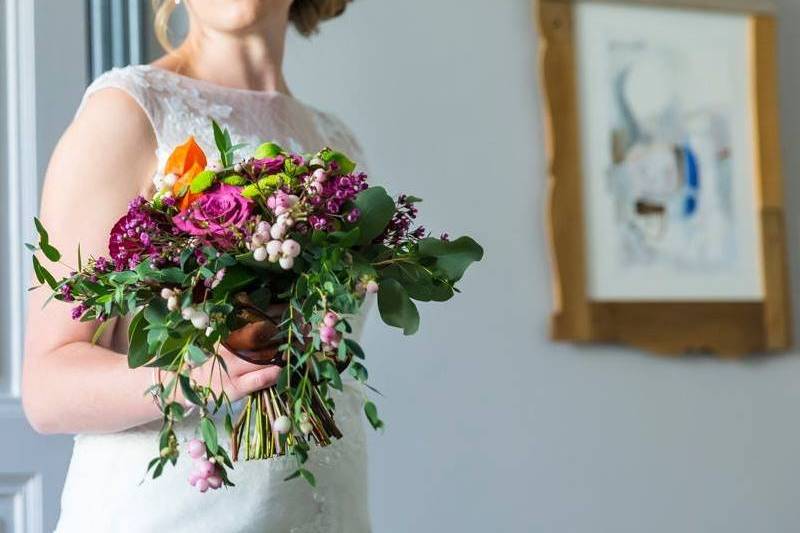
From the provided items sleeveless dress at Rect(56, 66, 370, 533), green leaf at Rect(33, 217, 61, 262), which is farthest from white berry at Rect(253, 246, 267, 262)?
sleeveless dress at Rect(56, 66, 370, 533)

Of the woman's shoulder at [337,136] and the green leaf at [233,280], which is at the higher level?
the woman's shoulder at [337,136]

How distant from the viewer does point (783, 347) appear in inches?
135

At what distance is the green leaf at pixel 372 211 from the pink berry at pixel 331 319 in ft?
0.35

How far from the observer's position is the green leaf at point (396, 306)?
3.97 ft

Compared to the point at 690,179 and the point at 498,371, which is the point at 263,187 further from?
the point at 690,179

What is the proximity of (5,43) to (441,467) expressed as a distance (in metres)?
1.34

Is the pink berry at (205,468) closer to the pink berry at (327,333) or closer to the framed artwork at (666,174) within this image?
the pink berry at (327,333)

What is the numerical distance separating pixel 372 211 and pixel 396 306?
3.8 inches

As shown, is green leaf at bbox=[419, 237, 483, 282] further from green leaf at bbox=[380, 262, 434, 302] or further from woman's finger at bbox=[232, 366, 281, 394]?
woman's finger at bbox=[232, 366, 281, 394]

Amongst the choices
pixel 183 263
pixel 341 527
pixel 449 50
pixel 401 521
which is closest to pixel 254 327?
pixel 183 263

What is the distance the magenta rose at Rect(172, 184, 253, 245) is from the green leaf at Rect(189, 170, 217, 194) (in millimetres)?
22

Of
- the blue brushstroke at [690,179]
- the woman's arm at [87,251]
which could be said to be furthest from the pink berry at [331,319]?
the blue brushstroke at [690,179]

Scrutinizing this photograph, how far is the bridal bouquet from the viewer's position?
1132 millimetres

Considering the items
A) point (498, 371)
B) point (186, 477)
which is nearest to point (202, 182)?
point (186, 477)
